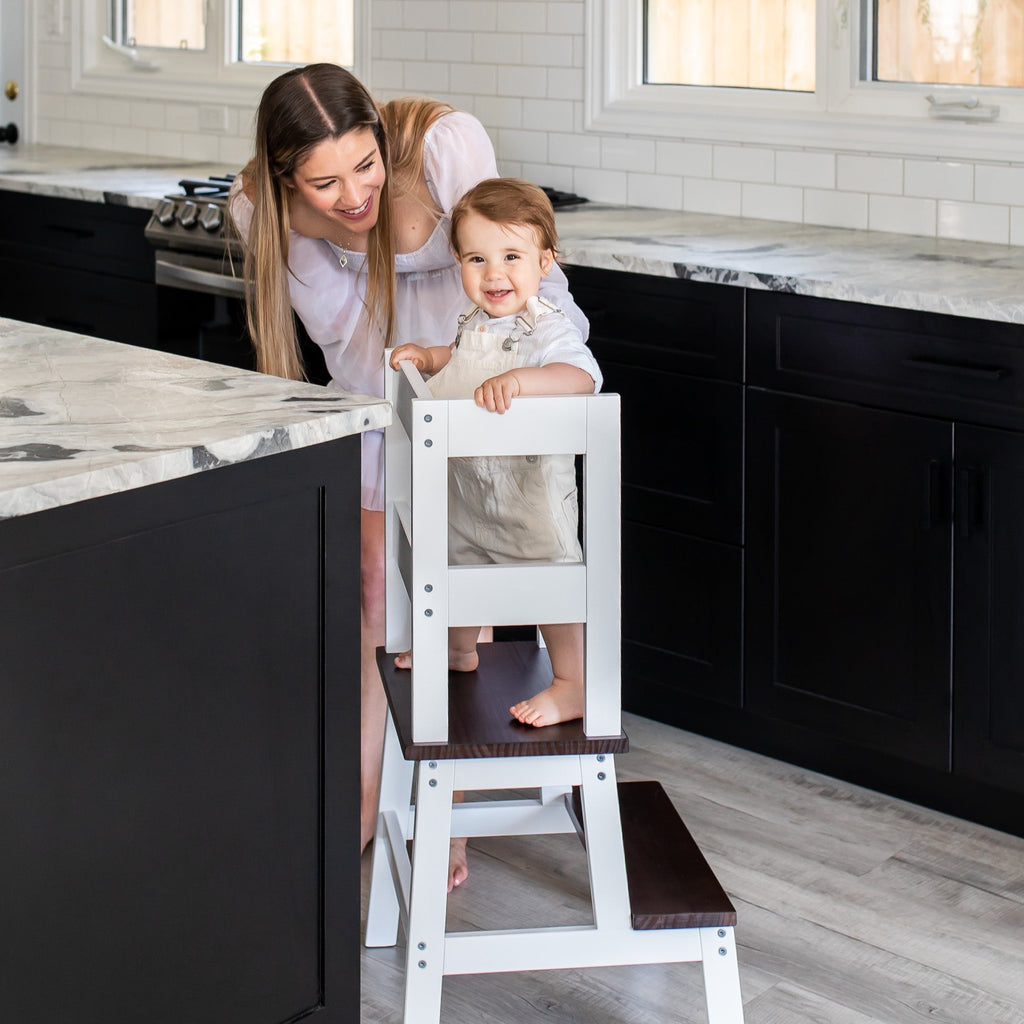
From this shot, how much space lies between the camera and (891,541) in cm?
278

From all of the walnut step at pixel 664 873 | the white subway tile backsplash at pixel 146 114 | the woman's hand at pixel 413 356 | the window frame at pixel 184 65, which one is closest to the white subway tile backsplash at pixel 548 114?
the window frame at pixel 184 65

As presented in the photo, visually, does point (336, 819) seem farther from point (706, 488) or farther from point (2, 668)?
point (706, 488)

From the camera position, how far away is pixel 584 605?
1.84m

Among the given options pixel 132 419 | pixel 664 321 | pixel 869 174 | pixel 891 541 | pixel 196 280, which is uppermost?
pixel 869 174

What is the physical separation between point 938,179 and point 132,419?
7.22 ft

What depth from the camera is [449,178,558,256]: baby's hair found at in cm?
196

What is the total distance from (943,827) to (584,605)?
127 centimetres

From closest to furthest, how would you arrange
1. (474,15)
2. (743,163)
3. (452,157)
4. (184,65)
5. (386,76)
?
(452,157), (743,163), (474,15), (386,76), (184,65)

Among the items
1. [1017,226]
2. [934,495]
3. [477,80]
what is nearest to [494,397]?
[934,495]

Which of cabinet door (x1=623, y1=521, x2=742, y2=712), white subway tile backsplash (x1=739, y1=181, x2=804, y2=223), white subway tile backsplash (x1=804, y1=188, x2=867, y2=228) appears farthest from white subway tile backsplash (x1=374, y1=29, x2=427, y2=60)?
cabinet door (x1=623, y1=521, x2=742, y2=712)

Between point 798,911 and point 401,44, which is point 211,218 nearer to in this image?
point 401,44

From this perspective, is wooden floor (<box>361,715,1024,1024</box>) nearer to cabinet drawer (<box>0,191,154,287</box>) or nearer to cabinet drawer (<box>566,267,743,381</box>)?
cabinet drawer (<box>566,267,743,381</box>)

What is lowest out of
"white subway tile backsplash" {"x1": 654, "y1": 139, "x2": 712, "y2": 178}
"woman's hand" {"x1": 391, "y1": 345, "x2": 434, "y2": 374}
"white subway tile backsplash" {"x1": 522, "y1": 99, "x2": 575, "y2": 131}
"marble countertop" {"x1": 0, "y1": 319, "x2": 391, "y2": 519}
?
"marble countertop" {"x1": 0, "y1": 319, "x2": 391, "y2": 519}

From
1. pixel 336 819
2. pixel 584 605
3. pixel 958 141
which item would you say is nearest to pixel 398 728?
pixel 336 819
